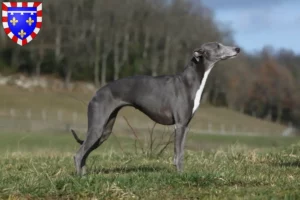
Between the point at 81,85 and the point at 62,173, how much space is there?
262 feet

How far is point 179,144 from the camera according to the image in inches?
354

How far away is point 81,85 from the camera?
290 feet

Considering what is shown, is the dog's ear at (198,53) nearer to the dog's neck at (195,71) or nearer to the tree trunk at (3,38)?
the dog's neck at (195,71)

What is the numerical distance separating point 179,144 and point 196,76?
104 centimetres

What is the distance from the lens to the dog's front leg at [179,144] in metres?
8.91

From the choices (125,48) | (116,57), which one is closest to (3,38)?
(116,57)

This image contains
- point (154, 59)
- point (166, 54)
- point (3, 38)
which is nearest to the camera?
point (3, 38)

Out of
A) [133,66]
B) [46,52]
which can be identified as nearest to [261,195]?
[46,52]

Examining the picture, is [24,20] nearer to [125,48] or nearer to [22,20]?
[22,20]

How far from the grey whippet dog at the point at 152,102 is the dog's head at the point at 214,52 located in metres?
0.31

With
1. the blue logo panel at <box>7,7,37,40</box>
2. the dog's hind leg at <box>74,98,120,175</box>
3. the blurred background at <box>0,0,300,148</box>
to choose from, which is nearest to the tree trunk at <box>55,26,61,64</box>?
the blurred background at <box>0,0,300,148</box>

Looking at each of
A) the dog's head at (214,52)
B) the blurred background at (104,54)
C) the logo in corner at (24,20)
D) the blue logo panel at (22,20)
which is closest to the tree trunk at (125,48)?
the blurred background at (104,54)

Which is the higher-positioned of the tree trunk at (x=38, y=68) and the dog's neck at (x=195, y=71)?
the dog's neck at (x=195, y=71)

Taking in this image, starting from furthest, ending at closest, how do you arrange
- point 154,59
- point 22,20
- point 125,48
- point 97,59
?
point 154,59
point 125,48
point 97,59
point 22,20
